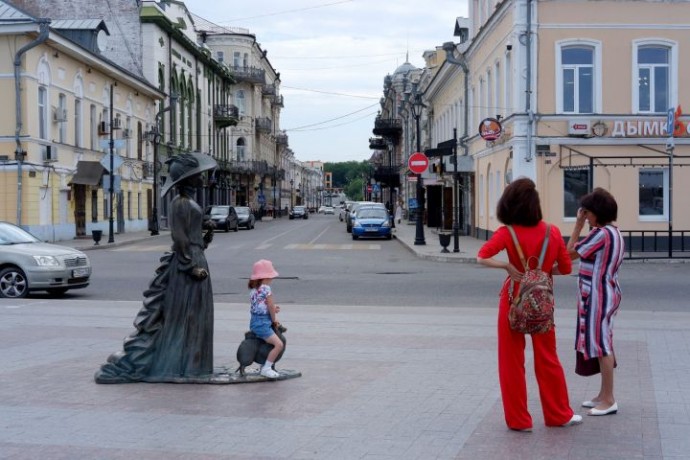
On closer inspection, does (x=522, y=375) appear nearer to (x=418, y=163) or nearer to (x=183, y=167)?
(x=183, y=167)

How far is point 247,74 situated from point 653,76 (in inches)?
2675

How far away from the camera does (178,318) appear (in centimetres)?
834

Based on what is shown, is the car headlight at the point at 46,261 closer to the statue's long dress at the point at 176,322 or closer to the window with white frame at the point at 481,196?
the statue's long dress at the point at 176,322

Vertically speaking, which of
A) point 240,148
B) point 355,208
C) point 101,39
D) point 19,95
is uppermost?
Result: point 101,39

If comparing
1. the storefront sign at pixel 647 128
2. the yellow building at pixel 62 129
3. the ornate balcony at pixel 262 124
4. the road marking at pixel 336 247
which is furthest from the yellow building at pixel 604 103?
the ornate balcony at pixel 262 124

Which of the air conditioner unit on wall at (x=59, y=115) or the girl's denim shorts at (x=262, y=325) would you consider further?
the air conditioner unit on wall at (x=59, y=115)

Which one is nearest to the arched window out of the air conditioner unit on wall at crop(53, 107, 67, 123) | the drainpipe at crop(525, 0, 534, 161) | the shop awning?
the shop awning

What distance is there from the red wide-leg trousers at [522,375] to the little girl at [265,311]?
102 inches

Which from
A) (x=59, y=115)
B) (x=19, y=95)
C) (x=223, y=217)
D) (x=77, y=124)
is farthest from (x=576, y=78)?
(x=223, y=217)

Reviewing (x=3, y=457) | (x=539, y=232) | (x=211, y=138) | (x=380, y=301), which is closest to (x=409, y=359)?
(x=539, y=232)

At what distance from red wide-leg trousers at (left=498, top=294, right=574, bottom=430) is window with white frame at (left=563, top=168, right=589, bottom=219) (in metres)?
23.5

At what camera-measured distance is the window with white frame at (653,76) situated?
95.0ft

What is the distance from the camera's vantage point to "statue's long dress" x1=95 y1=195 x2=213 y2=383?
8.34 meters

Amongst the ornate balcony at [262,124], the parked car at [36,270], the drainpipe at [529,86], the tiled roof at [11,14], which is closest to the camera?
the parked car at [36,270]
